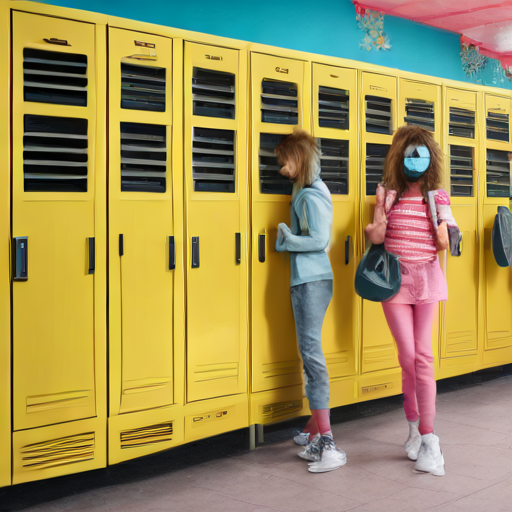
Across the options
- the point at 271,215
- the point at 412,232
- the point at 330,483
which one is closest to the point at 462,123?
the point at 412,232

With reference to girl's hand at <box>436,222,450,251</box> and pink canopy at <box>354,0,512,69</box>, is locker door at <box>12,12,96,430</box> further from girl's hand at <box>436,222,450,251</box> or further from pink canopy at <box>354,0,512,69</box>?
pink canopy at <box>354,0,512,69</box>

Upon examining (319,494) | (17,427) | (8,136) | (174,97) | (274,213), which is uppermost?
(174,97)

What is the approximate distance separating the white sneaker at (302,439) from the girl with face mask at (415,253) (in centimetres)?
52

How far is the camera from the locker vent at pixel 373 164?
359cm

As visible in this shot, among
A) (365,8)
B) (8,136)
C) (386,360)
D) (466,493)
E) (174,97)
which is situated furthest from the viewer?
(365,8)

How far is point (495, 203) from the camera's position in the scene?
4.34 m

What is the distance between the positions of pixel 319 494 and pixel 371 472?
1.20ft

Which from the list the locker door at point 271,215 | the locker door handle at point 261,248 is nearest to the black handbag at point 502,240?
the locker door at point 271,215

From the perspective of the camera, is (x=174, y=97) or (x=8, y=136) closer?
(x=8, y=136)

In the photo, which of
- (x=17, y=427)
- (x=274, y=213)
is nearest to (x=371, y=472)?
(x=274, y=213)

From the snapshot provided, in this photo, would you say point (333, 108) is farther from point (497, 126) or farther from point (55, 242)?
point (55, 242)

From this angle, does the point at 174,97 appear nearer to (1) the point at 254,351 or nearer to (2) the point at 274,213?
(2) the point at 274,213

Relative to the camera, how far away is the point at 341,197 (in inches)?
135

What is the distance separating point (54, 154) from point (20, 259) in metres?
0.45
